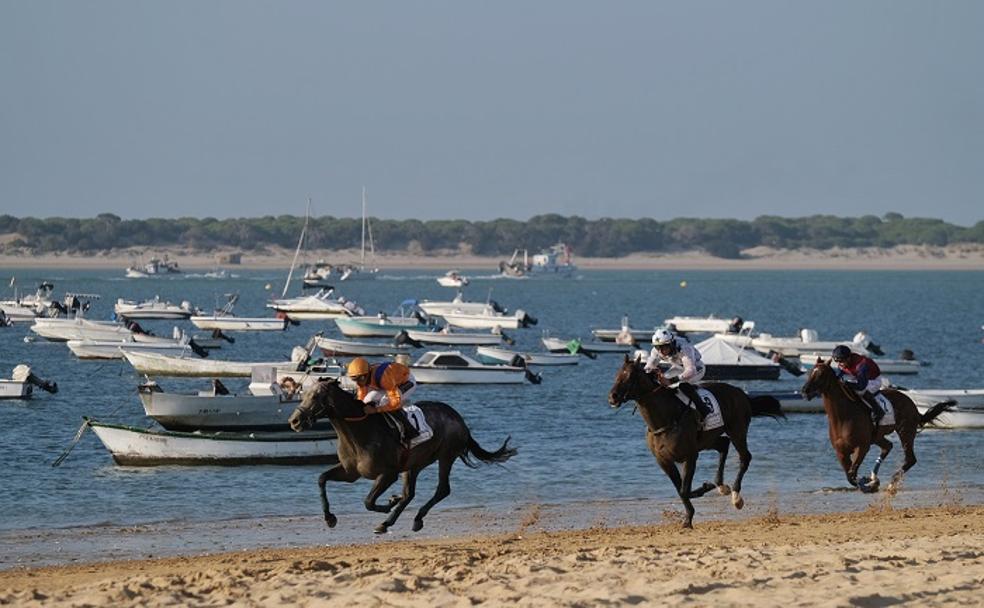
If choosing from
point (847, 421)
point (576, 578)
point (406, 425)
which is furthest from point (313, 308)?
point (576, 578)

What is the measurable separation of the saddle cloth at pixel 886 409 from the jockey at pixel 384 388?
7.79 m

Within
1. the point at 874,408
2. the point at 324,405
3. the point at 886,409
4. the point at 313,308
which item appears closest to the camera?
the point at 324,405

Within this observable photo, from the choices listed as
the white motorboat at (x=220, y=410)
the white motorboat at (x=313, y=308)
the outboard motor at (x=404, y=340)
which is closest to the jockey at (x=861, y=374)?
the white motorboat at (x=220, y=410)

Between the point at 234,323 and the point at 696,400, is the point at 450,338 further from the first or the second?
the point at 696,400

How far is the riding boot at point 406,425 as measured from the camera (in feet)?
69.6

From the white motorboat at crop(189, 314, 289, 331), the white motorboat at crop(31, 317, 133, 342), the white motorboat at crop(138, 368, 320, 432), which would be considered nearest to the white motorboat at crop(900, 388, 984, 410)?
the white motorboat at crop(138, 368, 320, 432)

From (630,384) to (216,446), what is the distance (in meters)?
14.3

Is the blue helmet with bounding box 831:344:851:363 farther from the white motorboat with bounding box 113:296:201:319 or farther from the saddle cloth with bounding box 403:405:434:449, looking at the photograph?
the white motorboat with bounding box 113:296:201:319

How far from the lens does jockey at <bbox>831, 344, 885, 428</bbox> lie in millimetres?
24906

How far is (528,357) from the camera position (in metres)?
69.2

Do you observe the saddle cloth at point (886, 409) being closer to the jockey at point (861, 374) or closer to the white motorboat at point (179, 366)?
the jockey at point (861, 374)

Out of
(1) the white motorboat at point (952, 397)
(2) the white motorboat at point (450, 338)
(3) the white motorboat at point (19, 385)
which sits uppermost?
(1) the white motorboat at point (952, 397)

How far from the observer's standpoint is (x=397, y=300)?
162875mm

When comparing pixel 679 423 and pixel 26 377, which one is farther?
pixel 26 377
